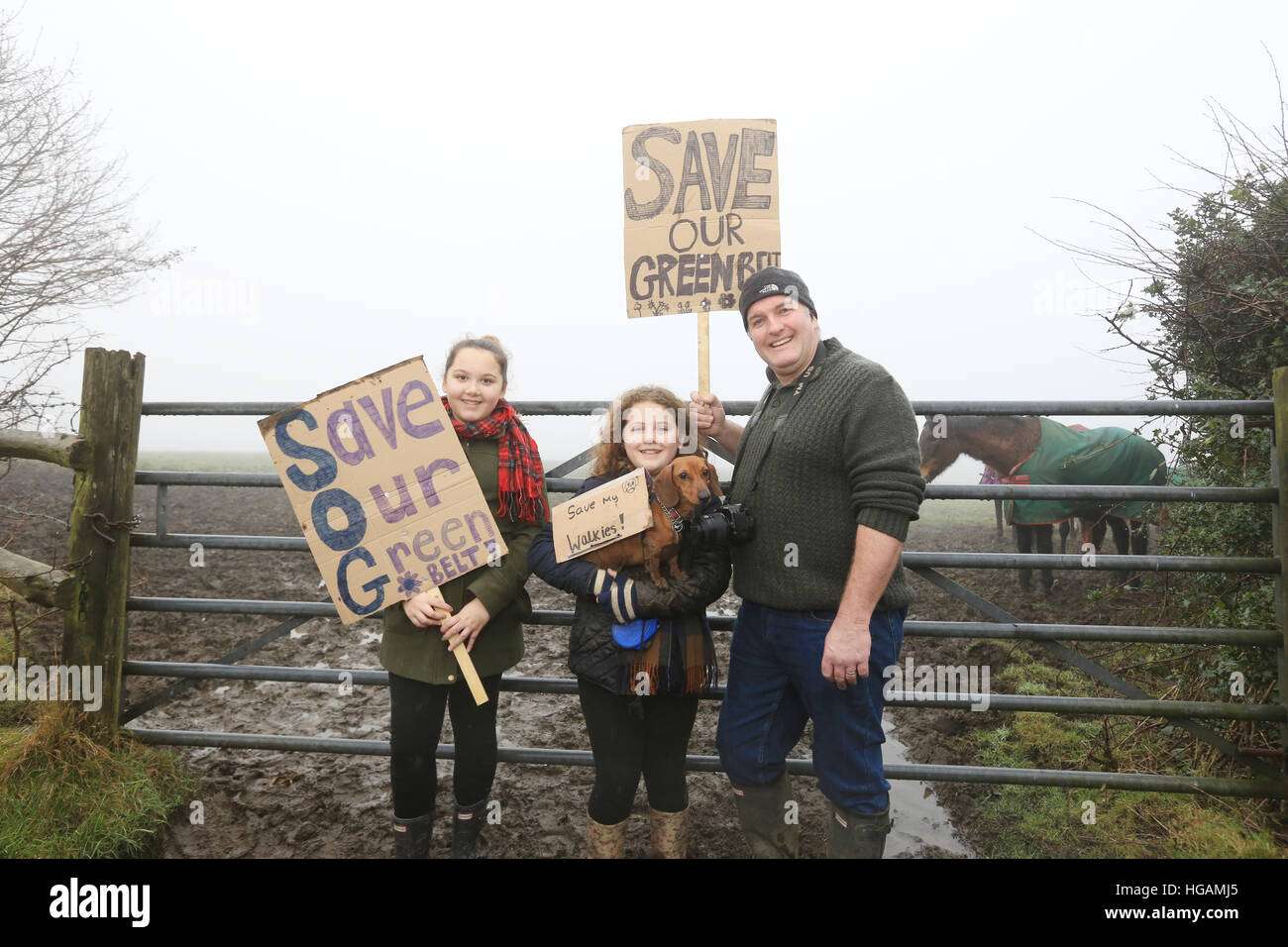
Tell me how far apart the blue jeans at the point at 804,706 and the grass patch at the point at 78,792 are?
2471 millimetres

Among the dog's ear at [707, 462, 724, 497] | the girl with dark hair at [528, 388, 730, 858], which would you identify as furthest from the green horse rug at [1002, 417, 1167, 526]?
the girl with dark hair at [528, 388, 730, 858]

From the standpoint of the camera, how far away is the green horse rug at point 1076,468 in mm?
6371

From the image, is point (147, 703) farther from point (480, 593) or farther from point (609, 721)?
point (609, 721)

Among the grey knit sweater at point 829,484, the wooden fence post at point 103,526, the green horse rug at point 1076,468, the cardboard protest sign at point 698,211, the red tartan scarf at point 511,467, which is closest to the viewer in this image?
the grey knit sweater at point 829,484

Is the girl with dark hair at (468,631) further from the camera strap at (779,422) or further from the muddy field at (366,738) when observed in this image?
the camera strap at (779,422)

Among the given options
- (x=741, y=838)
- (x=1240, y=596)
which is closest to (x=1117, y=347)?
(x=1240, y=596)

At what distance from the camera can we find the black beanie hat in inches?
86.0

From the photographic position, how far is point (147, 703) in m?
2.99

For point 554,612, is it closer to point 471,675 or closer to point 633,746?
point 471,675

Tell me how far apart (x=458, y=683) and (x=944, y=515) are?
16.1 meters

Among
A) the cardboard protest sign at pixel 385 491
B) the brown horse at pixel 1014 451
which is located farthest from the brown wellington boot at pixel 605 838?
the brown horse at pixel 1014 451

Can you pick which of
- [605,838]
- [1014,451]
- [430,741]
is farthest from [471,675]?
[1014,451]
